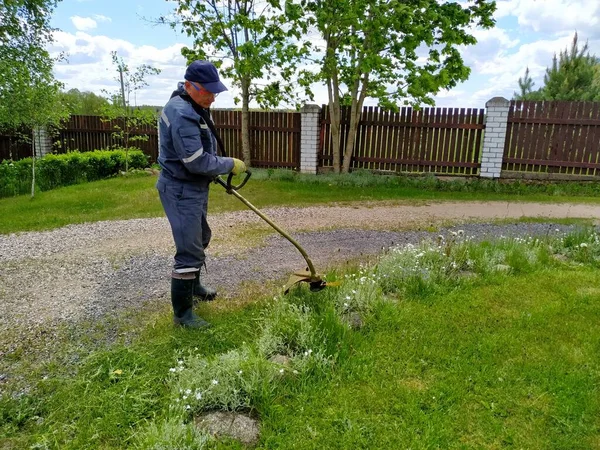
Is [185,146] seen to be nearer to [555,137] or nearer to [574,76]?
[555,137]

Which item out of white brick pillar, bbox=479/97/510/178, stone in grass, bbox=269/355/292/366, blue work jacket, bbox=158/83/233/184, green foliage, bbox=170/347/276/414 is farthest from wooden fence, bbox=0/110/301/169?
green foliage, bbox=170/347/276/414

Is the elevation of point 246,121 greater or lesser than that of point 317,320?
greater

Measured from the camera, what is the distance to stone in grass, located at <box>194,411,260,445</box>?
244 cm

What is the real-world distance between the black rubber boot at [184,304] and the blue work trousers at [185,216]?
11cm

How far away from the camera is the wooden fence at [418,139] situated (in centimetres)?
1195

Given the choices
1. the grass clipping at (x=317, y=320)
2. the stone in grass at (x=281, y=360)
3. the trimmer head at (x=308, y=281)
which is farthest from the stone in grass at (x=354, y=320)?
the stone in grass at (x=281, y=360)

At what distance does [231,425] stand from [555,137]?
39.0ft

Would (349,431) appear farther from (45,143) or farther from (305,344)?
(45,143)

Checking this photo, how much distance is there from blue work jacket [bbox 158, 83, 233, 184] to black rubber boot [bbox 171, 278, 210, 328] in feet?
2.68

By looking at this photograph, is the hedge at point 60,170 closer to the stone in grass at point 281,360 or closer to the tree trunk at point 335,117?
the tree trunk at point 335,117

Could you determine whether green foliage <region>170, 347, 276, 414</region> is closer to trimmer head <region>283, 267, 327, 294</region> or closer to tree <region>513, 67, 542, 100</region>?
trimmer head <region>283, 267, 327, 294</region>

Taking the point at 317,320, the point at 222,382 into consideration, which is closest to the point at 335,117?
the point at 317,320

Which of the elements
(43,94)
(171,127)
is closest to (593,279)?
(171,127)

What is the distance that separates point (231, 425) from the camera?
250 cm
